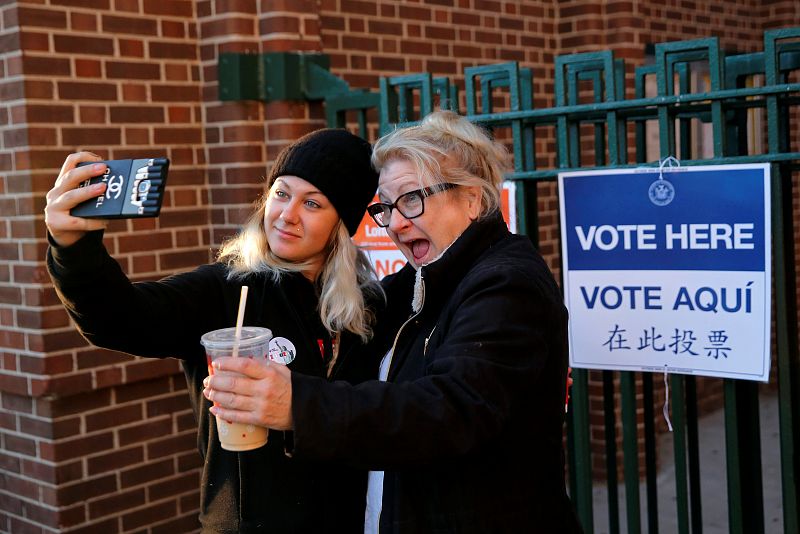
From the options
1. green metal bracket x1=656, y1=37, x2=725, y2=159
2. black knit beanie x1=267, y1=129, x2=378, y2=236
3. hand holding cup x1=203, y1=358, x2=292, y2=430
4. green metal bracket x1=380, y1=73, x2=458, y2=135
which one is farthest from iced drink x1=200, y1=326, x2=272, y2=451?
green metal bracket x1=380, y1=73, x2=458, y2=135

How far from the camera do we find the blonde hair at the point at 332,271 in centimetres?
261

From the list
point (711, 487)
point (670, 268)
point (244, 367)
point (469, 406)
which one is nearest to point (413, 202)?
point (469, 406)

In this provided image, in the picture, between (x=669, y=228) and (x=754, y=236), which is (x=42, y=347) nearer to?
(x=669, y=228)

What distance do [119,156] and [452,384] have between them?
2.72m

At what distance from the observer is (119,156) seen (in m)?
4.16

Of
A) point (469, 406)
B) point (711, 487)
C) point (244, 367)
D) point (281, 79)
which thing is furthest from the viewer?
point (711, 487)

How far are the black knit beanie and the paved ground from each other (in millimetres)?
3242

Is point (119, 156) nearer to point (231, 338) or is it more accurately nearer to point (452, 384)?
point (231, 338)

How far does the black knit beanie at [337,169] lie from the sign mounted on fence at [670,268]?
0.86 m

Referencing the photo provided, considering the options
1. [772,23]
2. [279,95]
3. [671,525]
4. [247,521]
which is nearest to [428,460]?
[247,521]

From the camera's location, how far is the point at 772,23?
7898 mm

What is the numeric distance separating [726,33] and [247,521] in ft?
20.9

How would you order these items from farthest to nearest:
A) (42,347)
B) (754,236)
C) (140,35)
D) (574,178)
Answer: (140,35)
(42,347)
(574,178)
(754,236)

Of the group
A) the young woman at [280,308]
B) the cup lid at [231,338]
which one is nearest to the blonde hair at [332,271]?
the young woman at [280,308]
